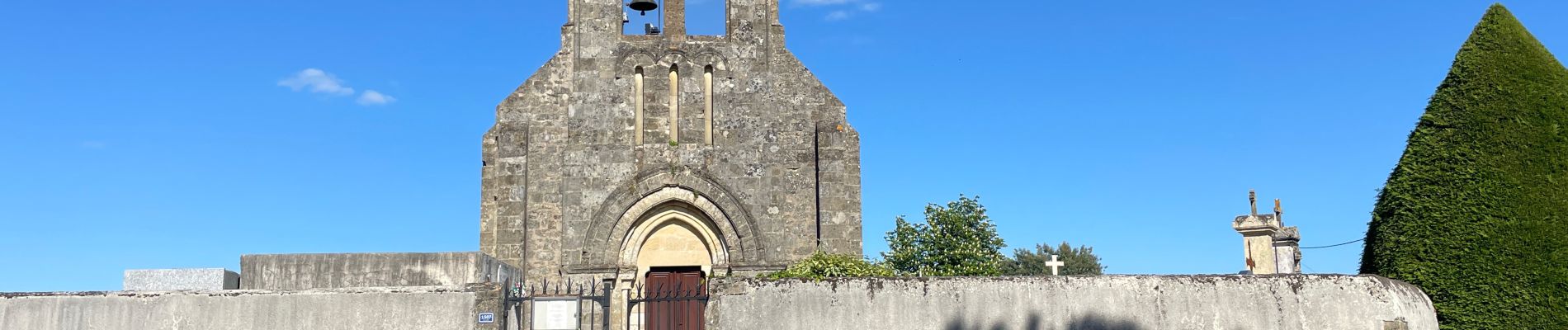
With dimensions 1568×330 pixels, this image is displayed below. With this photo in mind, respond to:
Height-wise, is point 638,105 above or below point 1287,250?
above

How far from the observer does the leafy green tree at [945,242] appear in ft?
84.9

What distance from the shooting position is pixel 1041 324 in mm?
11945

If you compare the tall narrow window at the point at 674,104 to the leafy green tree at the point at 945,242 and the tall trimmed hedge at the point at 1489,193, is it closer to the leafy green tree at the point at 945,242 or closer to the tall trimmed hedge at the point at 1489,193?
the leafy green tree at the point at 945,242

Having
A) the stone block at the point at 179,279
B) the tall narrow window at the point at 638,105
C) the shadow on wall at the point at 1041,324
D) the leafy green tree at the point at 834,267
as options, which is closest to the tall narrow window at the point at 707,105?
the tall narrow window at the point at 638,105

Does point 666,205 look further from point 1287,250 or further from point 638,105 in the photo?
point 1287,250

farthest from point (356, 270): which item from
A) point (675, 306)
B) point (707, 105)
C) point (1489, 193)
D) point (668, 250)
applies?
point (1489, 193)

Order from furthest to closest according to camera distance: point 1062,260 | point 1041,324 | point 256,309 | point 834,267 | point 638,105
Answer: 1. point 1062,260
2. point 638,105
3. point 834,267
4. point 256,309
5. point 1041,324

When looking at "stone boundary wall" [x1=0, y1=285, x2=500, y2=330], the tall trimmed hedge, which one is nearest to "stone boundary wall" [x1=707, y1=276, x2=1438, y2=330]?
the tall trimmed hedge

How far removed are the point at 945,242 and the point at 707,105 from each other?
7.88 meters

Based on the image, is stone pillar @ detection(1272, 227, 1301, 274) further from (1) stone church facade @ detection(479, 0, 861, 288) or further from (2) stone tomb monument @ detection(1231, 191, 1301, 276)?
(1) stone church facade @ detection(479, 0, 861, 288)

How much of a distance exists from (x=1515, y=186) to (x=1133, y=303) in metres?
3.61

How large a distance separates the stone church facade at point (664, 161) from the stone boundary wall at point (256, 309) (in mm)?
7879

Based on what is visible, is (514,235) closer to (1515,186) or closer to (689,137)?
(689,137)

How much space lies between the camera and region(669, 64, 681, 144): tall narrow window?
21.0m
